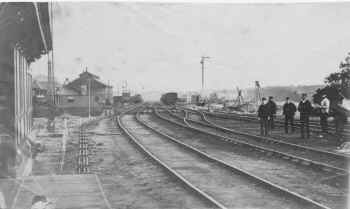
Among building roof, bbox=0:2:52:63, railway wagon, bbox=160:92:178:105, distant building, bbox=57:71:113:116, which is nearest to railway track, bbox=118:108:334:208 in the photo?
building roof, bbox=0:2:52:63

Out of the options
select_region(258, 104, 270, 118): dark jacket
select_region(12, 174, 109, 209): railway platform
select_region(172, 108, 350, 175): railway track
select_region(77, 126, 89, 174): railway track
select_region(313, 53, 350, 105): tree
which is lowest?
select_region(77, 126, 89, 174): railway track

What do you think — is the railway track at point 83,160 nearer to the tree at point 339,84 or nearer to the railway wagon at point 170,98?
the tree at point 339,84

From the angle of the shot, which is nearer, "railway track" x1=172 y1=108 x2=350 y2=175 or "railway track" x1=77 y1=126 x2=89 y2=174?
"railway track" x1=77 y1=126 x2=89 y2=174

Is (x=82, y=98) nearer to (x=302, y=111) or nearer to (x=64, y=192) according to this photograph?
(x=302, y=111)

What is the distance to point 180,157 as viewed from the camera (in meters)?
13.2

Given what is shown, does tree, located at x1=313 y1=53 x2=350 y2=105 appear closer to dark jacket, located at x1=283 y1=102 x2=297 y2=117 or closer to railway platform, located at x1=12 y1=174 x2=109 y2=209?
dark jacket, located at x1=283 y1=102 x2=297 y2=117

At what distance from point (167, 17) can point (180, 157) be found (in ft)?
17.0

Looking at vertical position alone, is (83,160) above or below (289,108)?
below

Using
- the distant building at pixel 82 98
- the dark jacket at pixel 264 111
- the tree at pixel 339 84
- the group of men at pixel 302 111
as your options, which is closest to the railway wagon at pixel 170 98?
the distant building at pixel 82 98

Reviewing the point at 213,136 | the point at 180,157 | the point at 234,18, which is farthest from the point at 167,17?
the point at 213,136

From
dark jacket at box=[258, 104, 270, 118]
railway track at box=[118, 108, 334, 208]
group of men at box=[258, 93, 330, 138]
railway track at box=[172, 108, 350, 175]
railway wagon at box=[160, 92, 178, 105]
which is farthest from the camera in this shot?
railway wagon at box=[160, 92, 178, 105]

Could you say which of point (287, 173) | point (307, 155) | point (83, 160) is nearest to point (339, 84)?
point (307, 155)

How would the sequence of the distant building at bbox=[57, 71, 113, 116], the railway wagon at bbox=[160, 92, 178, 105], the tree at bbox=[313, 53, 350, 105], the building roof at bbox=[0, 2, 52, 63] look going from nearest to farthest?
the building roof at bbox=[0, 2, 52, 63]
the tree at bbox=[313, 53, 350, 105]
the distant building at bbox=[57, 71, 113, 116]
the railway wagon at bbox=[160, 92, 178, 105]

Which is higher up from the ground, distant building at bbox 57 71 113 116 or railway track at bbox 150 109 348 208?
distant building at bbox 57 71 113 116
